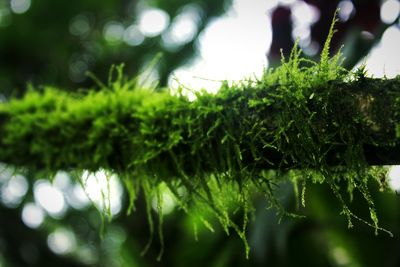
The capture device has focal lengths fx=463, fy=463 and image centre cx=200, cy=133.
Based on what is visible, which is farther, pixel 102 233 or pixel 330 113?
pixel 102 233

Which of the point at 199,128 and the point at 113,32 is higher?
the point at 113,32

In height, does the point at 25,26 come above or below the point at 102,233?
above

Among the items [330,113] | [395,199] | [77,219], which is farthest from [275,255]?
[77,219]

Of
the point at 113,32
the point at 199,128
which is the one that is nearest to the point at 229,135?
the point at 199,128

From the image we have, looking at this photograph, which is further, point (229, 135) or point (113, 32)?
point (113, 32)

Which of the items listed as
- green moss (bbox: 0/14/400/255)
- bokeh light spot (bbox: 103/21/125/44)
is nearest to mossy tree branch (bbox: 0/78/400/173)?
green moss (bbox: 0/14/400/255)

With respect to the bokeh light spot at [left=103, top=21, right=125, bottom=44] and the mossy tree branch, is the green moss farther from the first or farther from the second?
the bokeh light spot at [left=103, top=21, right=125, bottom=44]

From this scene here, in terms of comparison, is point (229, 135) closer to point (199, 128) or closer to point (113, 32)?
point (199, 128)

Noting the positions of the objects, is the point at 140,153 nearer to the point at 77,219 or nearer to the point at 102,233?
the point at 102,233
